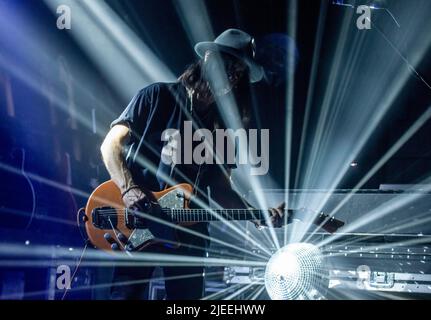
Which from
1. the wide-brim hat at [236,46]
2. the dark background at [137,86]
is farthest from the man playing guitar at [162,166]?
the dark background at [137,86]

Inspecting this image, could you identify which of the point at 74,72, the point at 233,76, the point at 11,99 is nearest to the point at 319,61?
the point at 233,76

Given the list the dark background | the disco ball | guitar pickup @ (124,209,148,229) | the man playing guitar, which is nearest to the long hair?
the man playing guitar

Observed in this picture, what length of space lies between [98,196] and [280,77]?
1.43 meters

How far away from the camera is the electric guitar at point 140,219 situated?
5.41ft

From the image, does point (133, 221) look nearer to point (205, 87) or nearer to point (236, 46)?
point (205, 87)

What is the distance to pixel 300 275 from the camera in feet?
5.00

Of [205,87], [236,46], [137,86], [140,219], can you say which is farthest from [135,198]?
[137,86]

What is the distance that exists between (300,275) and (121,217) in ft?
2.48

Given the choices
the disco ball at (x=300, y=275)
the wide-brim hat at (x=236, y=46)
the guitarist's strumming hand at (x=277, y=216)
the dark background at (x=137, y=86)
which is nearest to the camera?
the disco ball at (x=300, y=275)

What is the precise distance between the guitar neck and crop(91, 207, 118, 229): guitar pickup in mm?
244

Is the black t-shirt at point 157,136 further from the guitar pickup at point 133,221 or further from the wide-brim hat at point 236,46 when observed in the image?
the wide-brim hat at point 236,46

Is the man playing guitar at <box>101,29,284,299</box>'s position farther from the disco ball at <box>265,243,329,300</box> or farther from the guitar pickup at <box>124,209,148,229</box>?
the disco ball at <box>265,243,329,300</box>

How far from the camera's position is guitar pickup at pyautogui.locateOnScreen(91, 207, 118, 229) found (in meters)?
1.70
